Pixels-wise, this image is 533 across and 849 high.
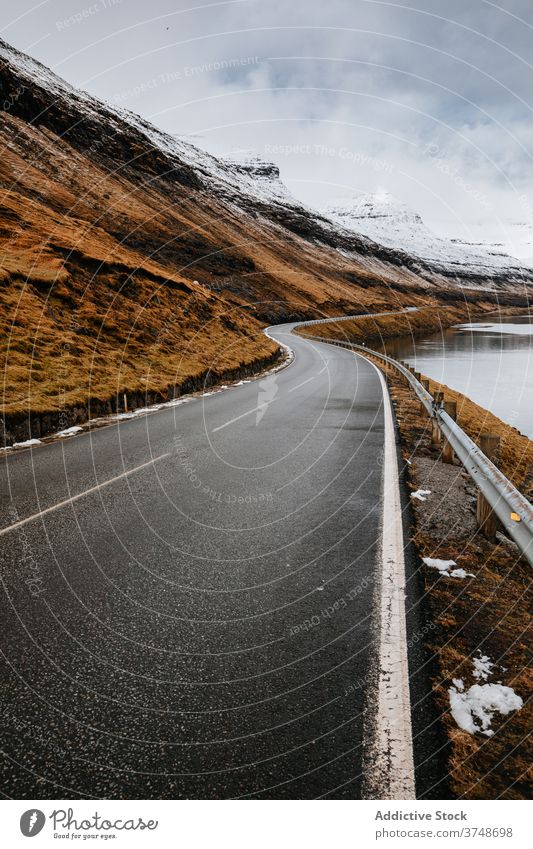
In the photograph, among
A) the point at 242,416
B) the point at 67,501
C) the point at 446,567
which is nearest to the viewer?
the point at 446,567

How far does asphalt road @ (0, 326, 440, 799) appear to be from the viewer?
235 centimetres

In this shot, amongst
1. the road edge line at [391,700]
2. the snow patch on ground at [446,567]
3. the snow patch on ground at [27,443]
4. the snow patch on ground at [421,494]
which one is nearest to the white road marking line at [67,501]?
the snow patch on ground at [27,443]

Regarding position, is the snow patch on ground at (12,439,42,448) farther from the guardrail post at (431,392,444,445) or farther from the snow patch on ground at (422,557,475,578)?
the snow patch on ground at (422,557,475,578)

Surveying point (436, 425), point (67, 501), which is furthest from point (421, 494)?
→ point (67, 501)

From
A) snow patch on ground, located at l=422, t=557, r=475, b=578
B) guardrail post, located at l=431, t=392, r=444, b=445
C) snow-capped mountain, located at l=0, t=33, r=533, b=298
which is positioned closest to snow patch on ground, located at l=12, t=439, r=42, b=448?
guardrail post, located at l=431, t=392, r=444, b=445

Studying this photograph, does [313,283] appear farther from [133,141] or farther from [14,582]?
[14,582]

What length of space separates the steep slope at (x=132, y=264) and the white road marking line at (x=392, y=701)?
29.6 feet

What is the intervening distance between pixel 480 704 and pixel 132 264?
28672 mm

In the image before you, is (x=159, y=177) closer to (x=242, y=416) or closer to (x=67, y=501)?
(x=242, y=416)

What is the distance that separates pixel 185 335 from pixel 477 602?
22752 millimetres

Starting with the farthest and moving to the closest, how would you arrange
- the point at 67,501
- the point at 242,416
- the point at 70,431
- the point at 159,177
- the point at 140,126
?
1. the point at 140,126
2. the point at 159,177
3. the point at 242,416
4. the point at 70,431
5. the point at 67,501

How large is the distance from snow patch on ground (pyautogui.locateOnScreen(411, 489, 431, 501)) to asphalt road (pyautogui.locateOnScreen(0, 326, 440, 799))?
0.46 m

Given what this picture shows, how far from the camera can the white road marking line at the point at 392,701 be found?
7.40 ft

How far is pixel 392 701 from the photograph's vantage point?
2.75 metres
